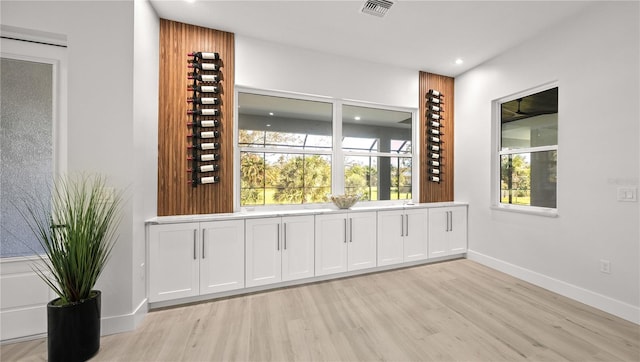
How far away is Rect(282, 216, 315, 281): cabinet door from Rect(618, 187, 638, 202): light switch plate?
2.93m

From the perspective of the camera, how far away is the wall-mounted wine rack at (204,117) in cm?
279

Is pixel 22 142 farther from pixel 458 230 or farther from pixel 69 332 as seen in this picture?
pixel 458 230

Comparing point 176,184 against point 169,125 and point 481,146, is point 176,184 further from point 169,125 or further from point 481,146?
Result: point 481,146

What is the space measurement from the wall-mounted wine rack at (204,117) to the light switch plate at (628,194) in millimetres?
3938

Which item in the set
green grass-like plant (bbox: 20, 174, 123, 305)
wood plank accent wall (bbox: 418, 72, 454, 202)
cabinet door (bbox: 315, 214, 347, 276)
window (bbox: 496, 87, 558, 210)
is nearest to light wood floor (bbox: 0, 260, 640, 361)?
cabinet door (bbox: 315, 214, 347, 276)

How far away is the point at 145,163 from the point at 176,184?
44cm

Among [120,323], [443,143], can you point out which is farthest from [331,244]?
[443,143]

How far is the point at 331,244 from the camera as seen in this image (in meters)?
3.13

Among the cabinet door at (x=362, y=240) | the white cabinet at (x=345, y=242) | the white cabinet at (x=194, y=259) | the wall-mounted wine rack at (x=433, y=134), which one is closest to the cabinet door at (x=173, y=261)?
the white cabinet at (x=194, y=259)

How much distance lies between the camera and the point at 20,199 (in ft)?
6.39

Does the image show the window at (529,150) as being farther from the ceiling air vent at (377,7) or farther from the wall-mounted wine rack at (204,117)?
the wall-mounted wine rack at (204,117)

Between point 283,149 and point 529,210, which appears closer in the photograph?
point 529,210

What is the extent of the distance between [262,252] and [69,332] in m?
1.53

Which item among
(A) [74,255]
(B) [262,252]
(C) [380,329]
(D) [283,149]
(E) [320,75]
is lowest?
(C) [380,329]
